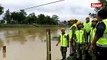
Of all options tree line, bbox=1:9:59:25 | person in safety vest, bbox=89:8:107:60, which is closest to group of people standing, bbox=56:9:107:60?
person in safety vest, bbox=89:8:107:60

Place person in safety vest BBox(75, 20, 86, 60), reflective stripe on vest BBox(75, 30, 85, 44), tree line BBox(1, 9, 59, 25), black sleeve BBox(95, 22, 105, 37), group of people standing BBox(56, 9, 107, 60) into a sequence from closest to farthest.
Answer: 1. black sleeve BBox(95, 22, 105, 37)
2. group of people standing BBox(56, 9, 107, 60)
3. person in safety vest BBox(75, 20, 86, 60)
4. reflective stripe on vest BBox(75, 30, 85, 44)
5. tree line BBox(1, 9, 59, 25)

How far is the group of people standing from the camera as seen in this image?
22.5ft

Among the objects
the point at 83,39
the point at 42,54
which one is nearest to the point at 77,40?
the point at 83,39

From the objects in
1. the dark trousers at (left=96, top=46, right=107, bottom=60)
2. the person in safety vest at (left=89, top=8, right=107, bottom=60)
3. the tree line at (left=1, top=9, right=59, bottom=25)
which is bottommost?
the tree line at (left=1, top=9, right=59, bottom=25)

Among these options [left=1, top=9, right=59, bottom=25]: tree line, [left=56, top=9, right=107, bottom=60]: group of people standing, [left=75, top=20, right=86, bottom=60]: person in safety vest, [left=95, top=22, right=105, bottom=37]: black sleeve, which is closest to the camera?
[left=95, top=22, right=105, bottom=37]: black sleeve

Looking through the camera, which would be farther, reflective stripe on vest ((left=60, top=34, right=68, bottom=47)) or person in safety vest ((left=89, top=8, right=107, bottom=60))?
reflective stripe on vest ((left=60, top=34, right=68, bottom=47))

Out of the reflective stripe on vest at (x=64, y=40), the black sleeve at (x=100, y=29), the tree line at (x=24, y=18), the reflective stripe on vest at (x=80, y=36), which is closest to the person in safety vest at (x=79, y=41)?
the reflective stripe on vest at (x=80, y=36)

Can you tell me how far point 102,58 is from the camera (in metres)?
7.03

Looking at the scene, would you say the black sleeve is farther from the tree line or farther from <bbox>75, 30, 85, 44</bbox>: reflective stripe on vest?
the tree line

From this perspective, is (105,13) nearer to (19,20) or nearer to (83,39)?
(83,39)

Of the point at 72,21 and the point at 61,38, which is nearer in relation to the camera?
the point at 72,21

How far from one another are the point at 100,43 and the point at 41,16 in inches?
2969

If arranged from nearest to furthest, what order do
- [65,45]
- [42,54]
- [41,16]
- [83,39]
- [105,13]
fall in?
1. [105,13]
2. [83,39]
3. [65,45]
4. [42,54]
5. [41,16]

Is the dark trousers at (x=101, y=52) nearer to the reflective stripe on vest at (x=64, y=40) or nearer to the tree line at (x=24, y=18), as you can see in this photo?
the reflective stripe on vest at (x=64, y=40)
